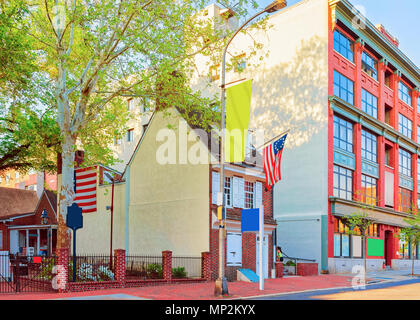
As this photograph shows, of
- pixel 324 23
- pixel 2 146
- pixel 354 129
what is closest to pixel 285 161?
pixel 354 129

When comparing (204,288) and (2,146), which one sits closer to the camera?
(204,288)

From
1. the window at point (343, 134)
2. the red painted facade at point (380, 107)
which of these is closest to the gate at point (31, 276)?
the red painted facade at point (380, 107)

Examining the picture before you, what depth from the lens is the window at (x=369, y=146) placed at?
40.8 meters

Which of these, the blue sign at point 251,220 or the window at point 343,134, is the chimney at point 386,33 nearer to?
the window at point 343,134

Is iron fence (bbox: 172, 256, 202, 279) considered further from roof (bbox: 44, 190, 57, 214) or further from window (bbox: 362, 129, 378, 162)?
window (bbox: 362, 129, 378, 162)

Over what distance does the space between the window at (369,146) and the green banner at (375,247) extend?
7.16 m

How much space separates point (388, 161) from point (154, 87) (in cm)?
2955

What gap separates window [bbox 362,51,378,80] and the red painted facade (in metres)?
0.30

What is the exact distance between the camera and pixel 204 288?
69.1 feet

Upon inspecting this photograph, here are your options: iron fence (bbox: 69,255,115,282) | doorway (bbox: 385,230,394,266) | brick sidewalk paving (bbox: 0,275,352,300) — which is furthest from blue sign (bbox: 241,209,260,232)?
doorway (bbox: 385,230,394,266)

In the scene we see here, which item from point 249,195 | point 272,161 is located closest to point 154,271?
point 249,195

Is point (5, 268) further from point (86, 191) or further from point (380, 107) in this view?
point (380, 107)

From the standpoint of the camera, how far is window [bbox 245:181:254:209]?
2826 centimetres

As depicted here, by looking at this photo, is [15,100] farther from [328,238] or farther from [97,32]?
[328,238]
